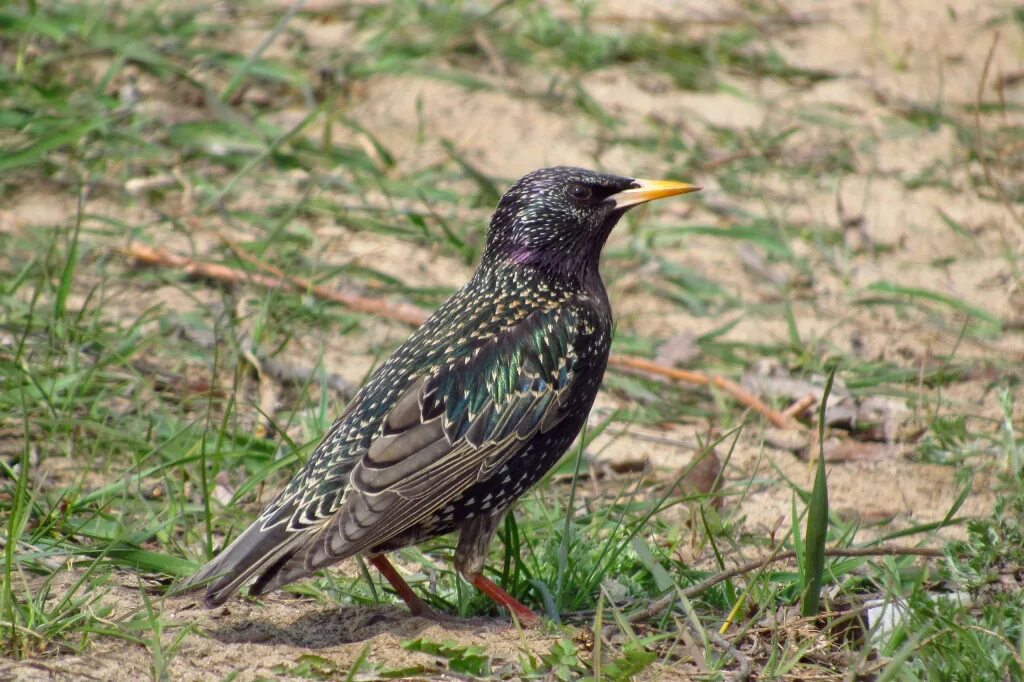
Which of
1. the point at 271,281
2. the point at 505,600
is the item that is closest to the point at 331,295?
the point at 271,281

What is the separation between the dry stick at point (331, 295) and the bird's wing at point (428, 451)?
1.52 meters

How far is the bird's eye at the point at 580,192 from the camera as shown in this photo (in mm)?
4160

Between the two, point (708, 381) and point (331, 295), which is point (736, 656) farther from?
point (331, 295)

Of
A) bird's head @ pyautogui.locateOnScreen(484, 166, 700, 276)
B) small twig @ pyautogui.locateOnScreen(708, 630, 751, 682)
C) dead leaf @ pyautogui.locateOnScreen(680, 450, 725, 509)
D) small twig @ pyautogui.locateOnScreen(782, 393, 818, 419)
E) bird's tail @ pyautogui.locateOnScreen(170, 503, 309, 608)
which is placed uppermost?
bird's head @ pyautogui.locateOnScreen(484, 166, 700, 276)

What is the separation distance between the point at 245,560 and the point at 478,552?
63 centimetres

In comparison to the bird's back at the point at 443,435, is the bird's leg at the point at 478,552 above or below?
below

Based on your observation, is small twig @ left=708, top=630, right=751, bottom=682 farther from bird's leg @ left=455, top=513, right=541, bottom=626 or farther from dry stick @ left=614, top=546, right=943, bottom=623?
bird's leg @ left=455, top=513, right=541, bottom=626

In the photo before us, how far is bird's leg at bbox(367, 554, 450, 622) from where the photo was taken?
11.6ft

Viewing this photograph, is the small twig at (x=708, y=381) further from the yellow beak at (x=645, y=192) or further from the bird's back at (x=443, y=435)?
the bird's back at (x=443, y=435)

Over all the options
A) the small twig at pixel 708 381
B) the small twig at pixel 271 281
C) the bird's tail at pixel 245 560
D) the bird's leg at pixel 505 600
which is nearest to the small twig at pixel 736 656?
the bird's leg at pixel 505 600

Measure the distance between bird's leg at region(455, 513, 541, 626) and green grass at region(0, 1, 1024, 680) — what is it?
0.29 ft

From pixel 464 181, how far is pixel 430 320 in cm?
286

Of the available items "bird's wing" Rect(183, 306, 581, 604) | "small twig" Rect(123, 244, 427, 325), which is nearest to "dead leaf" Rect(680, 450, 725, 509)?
"bird's wing" Rect(183, 306, 581, 604)

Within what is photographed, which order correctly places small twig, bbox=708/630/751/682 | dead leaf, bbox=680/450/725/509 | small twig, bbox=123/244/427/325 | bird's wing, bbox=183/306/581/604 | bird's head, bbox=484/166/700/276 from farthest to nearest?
small twig, bbox=123/244/427/325
dead leaf, bbox=680/450/725/509
bird's head, bbox=484/166/700/276
bird's wing, bbox=183/306/581/604
small twig, bbox=708/630/751/682
